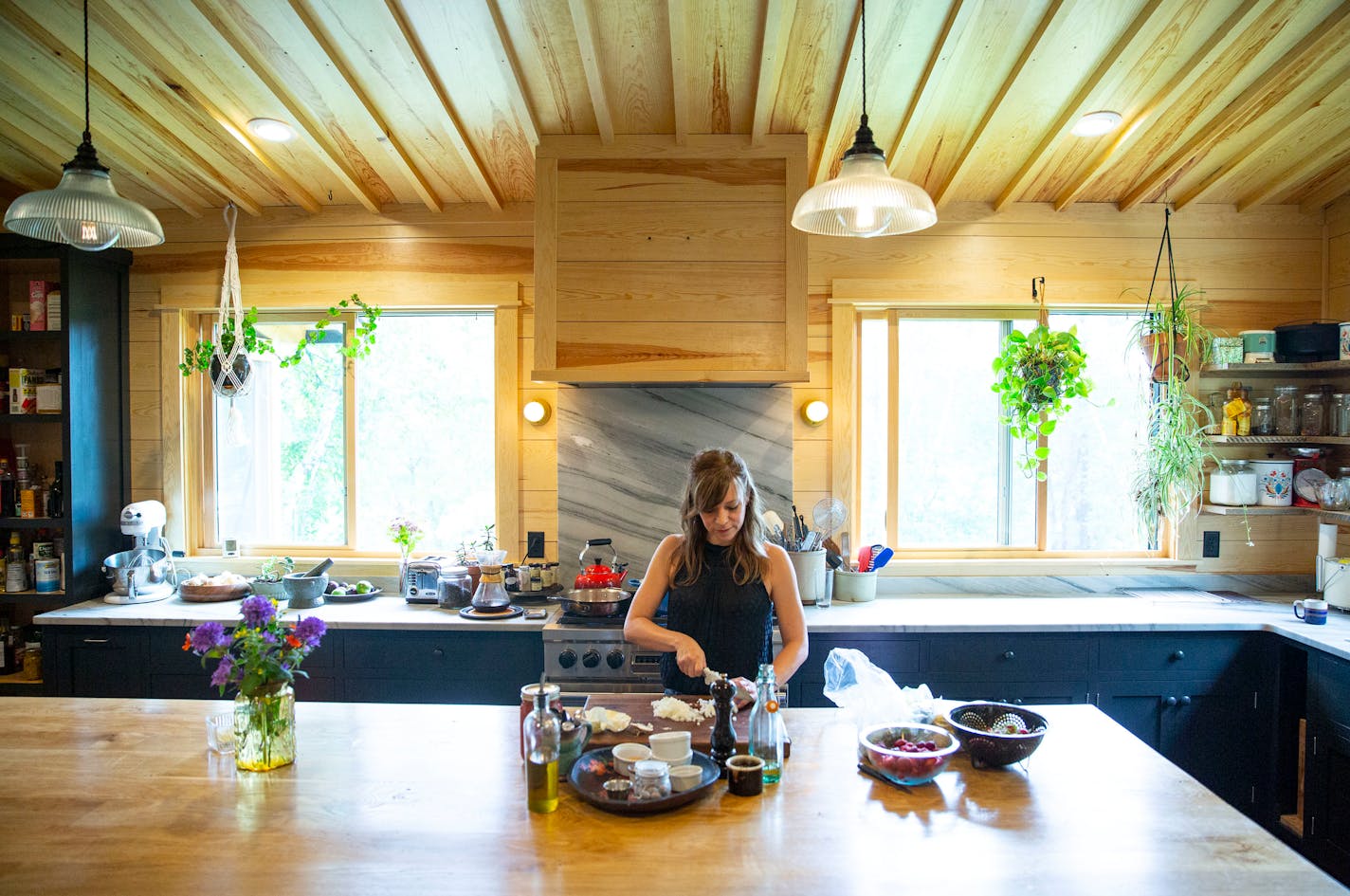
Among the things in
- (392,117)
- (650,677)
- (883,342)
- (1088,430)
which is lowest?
(650,677)

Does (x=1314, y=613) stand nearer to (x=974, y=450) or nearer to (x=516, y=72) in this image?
(x=974, y=450)

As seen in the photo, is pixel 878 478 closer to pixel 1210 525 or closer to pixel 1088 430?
pixel 1088 430

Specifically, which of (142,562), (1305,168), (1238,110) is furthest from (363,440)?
(1305,168)

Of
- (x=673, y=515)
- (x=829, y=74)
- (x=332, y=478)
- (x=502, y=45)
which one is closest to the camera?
(x=502, y=45)

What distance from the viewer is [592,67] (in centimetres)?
291

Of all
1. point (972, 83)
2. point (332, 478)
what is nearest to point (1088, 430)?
point (972, 83)

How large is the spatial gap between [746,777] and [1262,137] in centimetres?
326

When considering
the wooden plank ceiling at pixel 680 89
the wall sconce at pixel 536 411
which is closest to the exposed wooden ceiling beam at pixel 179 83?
the wooden plank ceiling at pixel 680 89

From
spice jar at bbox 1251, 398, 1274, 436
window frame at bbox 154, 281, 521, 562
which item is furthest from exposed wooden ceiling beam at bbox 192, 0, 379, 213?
spice jar at bbox 1251, 398, 1274, 436

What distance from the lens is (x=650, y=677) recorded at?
3.17m

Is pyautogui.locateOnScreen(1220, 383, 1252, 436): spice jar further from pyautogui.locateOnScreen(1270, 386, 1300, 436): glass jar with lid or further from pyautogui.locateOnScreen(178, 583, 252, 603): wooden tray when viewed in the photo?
pyautogui.locateOnScreen(178, 583, 252, 603): wooden tray

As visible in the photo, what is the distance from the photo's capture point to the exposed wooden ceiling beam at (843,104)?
112 inches

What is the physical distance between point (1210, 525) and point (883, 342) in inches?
66.7

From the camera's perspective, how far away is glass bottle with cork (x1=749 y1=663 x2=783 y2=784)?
A: 1744 mm
